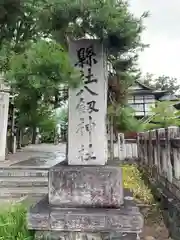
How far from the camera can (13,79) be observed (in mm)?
2537

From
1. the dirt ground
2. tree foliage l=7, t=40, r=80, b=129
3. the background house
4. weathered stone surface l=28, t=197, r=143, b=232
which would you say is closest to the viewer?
tree foliage l=7, t=40, r=80, b=129

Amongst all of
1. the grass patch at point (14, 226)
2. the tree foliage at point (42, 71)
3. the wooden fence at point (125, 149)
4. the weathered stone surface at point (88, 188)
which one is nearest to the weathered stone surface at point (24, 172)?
the grass patch at point (14, 226)

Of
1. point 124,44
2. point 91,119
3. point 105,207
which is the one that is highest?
point 124,44

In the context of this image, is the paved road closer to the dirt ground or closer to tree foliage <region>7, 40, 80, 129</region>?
the dirt ground

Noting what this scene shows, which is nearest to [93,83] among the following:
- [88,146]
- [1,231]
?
[88,146]

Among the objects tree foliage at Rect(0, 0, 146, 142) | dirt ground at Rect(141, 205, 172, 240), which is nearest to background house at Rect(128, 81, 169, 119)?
dirt ground at Rect(141, 205, 172, 240)

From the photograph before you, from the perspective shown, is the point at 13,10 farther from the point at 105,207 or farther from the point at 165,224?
the point at 165,224

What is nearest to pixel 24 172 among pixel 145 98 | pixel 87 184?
pixel 87 184

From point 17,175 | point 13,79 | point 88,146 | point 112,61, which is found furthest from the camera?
point 17,175

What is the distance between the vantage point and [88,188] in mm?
2979

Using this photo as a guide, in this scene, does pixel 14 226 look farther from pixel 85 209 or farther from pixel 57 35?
pixel 57 35

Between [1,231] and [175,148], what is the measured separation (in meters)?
3.05

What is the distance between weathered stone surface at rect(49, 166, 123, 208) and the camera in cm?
296

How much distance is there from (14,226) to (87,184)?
3.13ft
